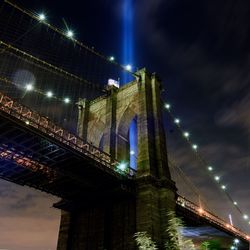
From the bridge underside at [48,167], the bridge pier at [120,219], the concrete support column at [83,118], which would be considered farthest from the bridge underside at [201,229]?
the concrete support column at [83,118]

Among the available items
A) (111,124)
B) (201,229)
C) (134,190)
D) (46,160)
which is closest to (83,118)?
(111,124)

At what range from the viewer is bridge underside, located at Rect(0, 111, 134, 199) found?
59.0 ft

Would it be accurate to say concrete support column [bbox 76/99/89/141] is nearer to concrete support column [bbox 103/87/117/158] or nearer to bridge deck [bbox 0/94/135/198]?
concrete support column [bbox 103/87/117/158]

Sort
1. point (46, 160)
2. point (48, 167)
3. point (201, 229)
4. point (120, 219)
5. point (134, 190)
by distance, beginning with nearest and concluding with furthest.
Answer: point (46, 160), point (48, 167), point (120, 219), point (134, 190), point (201, 229)

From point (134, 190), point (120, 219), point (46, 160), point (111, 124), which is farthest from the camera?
point (111, 124)

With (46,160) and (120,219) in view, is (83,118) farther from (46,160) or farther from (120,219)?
(46,160)

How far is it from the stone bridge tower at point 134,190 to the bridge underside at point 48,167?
1.31 m

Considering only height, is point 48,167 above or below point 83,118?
below

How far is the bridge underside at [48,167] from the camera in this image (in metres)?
18.0

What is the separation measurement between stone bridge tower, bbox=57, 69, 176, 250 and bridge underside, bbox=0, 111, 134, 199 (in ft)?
4.31

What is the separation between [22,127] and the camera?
17.3 metres

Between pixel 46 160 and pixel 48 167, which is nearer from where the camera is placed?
pixel 46 160

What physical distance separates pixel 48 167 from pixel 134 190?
601 centimetres

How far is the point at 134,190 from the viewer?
74.3ft
